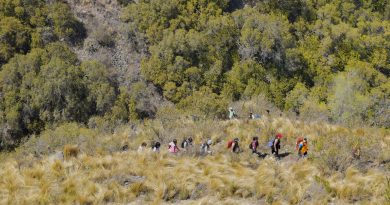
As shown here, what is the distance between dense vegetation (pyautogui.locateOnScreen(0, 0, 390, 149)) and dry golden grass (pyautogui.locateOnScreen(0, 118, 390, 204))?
1698 centimetres

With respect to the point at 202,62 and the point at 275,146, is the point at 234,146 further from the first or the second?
the point at 202,62

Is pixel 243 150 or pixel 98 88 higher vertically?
pixel 243 150

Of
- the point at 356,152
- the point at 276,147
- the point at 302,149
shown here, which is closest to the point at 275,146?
the point at 276,147

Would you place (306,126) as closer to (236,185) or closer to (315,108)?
(236,185)

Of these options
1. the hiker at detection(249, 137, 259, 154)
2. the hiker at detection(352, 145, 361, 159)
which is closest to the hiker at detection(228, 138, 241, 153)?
the hiker at detection(249, 137, 259, 154)

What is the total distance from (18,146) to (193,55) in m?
15.9

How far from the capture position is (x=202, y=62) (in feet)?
127

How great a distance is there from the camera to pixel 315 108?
1436 inches

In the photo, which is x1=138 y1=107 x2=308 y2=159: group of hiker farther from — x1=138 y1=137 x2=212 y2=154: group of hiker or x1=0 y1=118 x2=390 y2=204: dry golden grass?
x1=0 y1=118 x2=390 y2=204: dry golden grass

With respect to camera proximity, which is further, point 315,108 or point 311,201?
point 315,108

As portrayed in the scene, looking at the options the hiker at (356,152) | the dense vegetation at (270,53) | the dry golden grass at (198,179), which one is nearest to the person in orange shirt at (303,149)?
the dry golden grass at (198,179)

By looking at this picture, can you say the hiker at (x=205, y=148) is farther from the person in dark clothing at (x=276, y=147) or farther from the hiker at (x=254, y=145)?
the person in dark clothing at (x=276, y=147)

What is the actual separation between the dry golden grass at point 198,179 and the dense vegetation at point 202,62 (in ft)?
55.7

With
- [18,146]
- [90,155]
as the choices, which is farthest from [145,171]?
[18,146]
